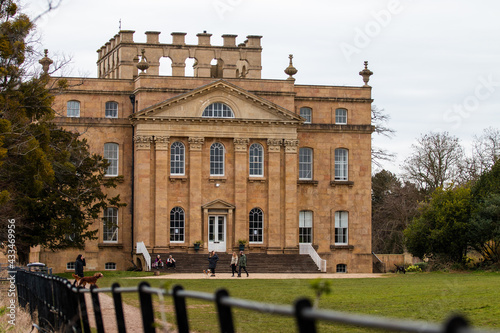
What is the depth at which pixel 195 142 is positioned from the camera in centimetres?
5000

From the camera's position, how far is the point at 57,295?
36.7ft

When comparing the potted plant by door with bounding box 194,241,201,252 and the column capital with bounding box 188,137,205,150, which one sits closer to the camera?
the potted plant by door with bounding box 194,241,201,252

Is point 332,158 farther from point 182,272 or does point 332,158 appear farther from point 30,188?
point 30,188

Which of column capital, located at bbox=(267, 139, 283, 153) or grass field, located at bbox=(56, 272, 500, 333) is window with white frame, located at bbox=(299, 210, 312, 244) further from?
grass field, located at bbox=(56, 272, 500, 333)

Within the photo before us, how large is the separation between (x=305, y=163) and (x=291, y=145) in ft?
8.42

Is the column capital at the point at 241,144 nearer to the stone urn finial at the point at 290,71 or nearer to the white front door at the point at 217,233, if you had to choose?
the white front door at the point at 217,233

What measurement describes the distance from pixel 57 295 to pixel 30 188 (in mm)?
23297

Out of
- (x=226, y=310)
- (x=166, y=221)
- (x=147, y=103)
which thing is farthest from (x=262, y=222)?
(x=226, y=310)

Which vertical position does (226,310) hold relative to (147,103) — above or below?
→ below

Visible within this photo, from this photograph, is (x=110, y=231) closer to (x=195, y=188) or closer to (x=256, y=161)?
(x=195, y=188)

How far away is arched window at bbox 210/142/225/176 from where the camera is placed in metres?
50.7

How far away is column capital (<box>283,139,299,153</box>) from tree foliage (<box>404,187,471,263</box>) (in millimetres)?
8549

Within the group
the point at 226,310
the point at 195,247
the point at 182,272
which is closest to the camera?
the point at 226,310

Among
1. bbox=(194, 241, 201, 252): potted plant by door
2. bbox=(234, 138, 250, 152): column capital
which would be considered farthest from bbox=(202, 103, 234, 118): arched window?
bbox=(194, 241, 201, 252): potted plant by door
